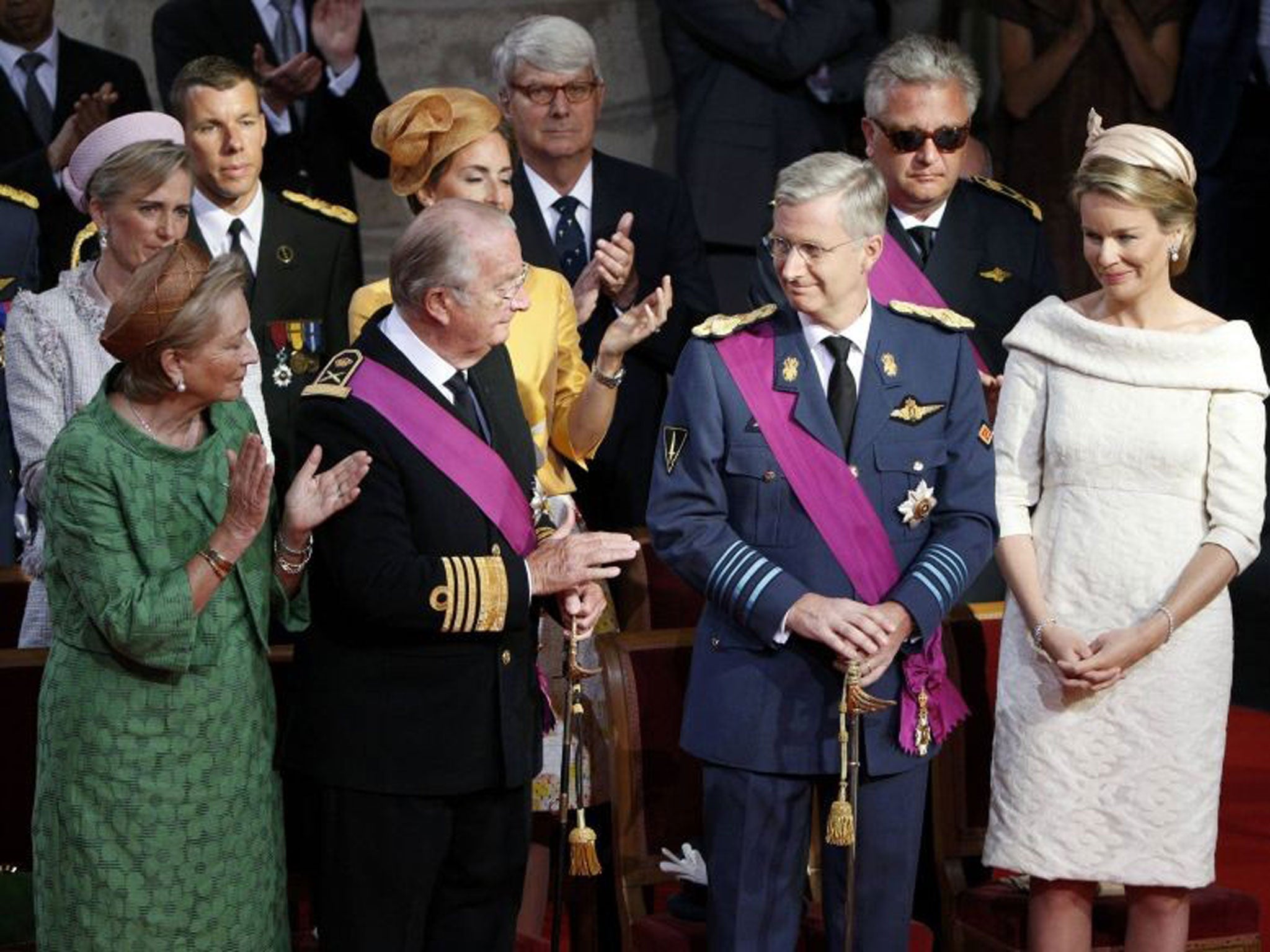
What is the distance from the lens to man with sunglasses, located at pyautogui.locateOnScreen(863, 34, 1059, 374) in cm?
477

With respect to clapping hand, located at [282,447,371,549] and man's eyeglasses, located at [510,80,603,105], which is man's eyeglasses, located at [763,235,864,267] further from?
man's eyeglasses, located at [510,80,603,105]

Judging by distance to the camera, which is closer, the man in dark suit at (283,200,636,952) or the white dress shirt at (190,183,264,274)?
the man in dark suit at (283,200,636,952)

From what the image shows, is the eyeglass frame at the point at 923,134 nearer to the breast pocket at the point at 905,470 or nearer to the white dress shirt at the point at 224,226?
the breast pocket at the point at 905,470

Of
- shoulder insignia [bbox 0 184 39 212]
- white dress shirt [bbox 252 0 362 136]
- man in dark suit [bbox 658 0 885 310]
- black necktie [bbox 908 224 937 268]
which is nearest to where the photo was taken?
black necktie [bbox 908 224 937 268]

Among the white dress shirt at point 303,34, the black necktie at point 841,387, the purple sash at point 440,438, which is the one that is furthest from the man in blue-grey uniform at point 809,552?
the white dress shirt at point 303,34

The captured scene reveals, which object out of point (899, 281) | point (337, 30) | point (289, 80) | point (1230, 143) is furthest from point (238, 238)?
point (1230, 143)

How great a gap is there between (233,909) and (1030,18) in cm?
472

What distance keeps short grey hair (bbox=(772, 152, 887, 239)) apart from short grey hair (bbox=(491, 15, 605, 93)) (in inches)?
53.4

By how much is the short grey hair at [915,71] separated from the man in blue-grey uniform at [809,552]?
801mm

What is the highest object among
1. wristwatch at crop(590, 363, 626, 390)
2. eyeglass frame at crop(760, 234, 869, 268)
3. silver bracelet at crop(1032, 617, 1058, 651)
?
eyeglass frame at crop(760, 234, 869, 268)

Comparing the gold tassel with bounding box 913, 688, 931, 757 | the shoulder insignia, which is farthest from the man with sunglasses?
the shoulder insignia

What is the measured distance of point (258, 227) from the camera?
16.2 feet

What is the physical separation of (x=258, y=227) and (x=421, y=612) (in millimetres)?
1585

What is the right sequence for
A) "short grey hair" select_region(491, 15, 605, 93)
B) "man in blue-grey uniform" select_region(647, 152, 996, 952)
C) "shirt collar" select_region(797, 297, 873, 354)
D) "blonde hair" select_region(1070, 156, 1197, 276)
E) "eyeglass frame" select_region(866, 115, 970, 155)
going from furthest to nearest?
"short grey hair" select_region(491, 15, 605, 93)
"eyeglass frame" select_region(866, 115, 970, 155)
"blonde hair" select_region(1070, 156, 1197, 276)
"shirt collar" select_region(797, 297, 873, 354)
"man in blue-grey uniform" select_region(647, 152, 996, 952)
